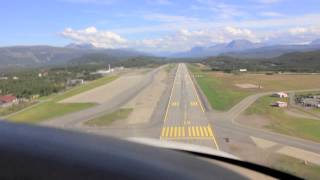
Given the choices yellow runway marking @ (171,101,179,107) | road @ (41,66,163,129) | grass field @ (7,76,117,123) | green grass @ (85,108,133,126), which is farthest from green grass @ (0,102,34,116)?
yellow runway marking @ (171,101,179,107)

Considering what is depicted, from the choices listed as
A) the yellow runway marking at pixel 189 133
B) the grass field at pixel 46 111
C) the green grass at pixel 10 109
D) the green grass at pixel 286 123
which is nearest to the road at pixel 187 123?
the yellow runway marking at pixel 189 133

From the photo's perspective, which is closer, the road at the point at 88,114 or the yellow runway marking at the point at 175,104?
the road at the point at 88,114

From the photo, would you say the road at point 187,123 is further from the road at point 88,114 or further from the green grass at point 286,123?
the road at point 88,114

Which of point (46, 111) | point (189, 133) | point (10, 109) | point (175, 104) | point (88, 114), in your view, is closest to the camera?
point (189, 133)

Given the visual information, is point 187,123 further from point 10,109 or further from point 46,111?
point 10,109

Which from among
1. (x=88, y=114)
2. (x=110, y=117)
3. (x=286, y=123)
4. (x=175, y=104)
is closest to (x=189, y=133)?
(x=286, y=123)

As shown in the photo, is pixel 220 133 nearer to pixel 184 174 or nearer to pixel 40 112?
pixel 40 112
